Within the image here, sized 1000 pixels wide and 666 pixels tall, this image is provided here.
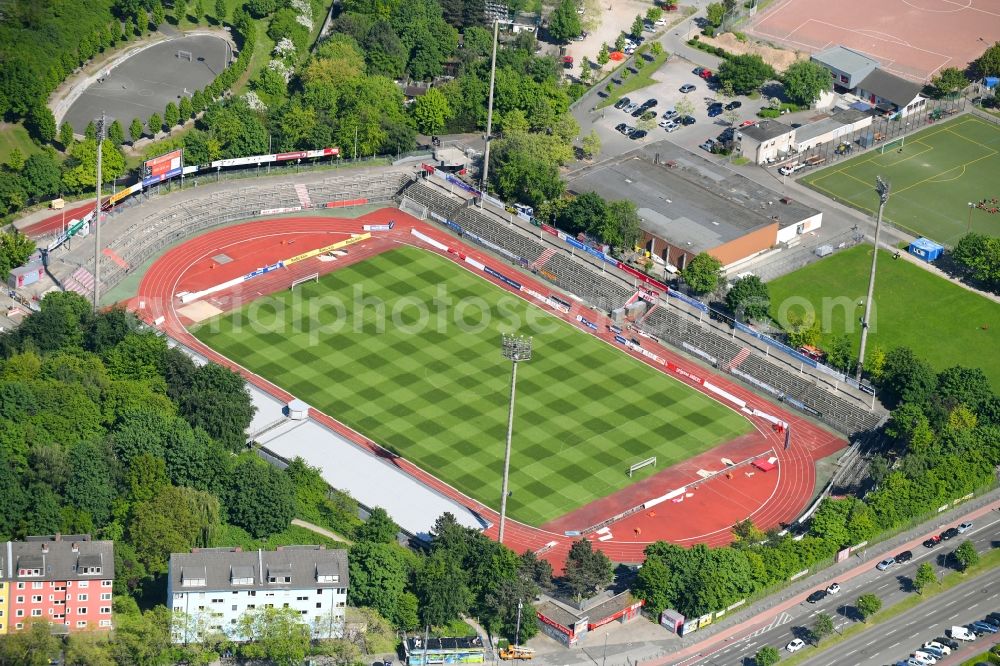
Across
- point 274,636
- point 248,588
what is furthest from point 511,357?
point 274,636

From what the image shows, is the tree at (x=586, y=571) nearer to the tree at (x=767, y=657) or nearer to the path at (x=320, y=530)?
the tree at (x=767, y=657)

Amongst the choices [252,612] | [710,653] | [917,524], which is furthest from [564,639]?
[917,524]

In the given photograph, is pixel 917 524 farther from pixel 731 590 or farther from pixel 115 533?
pixel 115 533

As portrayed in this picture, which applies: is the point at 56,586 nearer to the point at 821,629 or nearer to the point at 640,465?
the point at 640,465

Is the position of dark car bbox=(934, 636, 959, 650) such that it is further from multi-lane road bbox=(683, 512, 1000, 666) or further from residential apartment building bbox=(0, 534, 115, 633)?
residential apartment building bbox=(0, 534, 115, 633)

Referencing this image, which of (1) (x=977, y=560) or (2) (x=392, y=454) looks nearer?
(1) (x=977, y=560)

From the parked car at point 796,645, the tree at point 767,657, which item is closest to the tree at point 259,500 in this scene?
the tree at point 767,657
